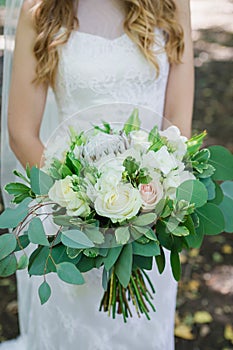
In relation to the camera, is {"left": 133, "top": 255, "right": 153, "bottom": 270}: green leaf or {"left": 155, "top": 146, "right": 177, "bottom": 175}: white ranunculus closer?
{"left": 155, "top": 146, "right": 177, "bottom": 175}: white ranunculus

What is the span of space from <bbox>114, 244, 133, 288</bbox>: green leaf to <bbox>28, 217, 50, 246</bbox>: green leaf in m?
0.24

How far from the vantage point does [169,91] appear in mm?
2859

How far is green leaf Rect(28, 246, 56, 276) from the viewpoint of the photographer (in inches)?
78.6

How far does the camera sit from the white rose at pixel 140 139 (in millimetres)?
2023

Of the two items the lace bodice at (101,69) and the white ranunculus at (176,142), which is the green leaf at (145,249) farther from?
the lace bodice at (101,69)

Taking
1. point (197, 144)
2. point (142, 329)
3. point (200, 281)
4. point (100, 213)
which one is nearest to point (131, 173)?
point (100, 213)

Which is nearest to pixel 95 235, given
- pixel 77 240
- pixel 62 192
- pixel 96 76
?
pixel 77 240

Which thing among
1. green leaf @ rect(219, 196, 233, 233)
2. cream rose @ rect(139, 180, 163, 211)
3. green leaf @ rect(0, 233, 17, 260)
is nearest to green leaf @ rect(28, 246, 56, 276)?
green leaf @ rect(0, 233, 17, 260)

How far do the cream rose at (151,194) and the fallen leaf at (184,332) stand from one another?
234 centimetres

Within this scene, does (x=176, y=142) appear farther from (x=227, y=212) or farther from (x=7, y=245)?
(x=7, y=245)

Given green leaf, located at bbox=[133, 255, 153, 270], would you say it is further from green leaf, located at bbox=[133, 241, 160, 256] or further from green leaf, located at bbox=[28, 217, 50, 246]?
green leaf, located at bbox=[28, 217, 50, 246]

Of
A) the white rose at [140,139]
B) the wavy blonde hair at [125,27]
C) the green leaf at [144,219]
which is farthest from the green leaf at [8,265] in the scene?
the wavy blonde hair at [125,27]

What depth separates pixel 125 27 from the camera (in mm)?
2777

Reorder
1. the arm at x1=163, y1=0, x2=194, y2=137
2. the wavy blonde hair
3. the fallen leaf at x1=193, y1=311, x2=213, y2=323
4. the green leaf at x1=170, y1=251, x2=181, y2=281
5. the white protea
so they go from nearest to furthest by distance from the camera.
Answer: the white protea < the green leaf at x1=170, y1=251, x2=181, y2=281 < the wavy blonde hair < the arm at x1=163, y1=0, x2=194, y2=137 < the fallen leaf at x1=193, y1=311, x2=213, y2=323
